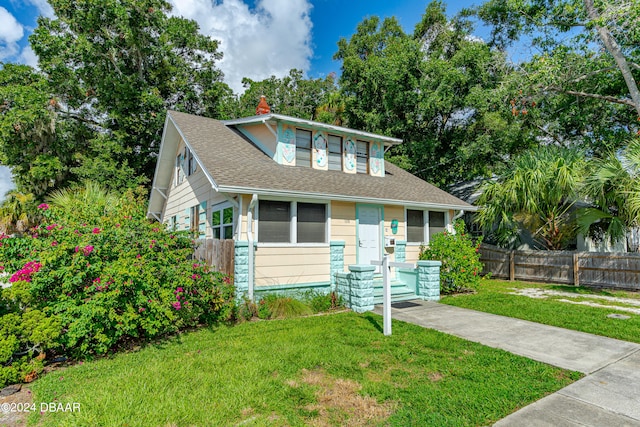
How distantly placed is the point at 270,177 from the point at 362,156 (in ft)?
14.7

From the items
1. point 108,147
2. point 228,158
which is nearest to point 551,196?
point 228,158

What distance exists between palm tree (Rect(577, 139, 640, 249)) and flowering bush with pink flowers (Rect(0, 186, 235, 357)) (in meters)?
11.5

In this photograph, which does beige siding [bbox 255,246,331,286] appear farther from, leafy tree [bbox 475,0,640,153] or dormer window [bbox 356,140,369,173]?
leafy tree [bbox 475,0,640,153]

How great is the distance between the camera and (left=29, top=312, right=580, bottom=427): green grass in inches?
137

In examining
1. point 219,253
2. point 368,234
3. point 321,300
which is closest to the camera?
point 219,253

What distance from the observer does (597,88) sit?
16.4 metres

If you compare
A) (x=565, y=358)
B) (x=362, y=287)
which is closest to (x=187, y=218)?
(x=362, y=287)

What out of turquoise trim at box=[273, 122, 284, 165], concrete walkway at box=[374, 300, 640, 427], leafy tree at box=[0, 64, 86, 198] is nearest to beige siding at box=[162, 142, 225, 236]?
turquoise trim at box=[273, 122, 284, 165]

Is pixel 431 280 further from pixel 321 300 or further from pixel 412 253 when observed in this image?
pixel 321 300

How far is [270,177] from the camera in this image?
905 cm

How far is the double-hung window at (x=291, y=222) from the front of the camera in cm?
864

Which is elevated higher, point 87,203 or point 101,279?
point 87,203

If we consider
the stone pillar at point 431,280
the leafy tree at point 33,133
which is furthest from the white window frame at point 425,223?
the leafy tree at point 33,133

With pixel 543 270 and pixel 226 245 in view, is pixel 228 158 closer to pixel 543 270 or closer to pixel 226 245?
pixel 226 245
